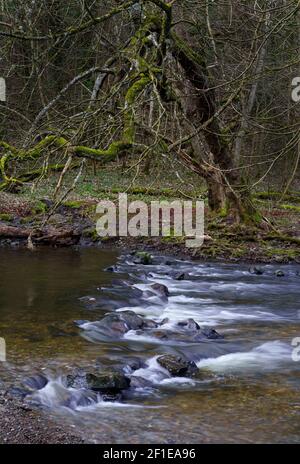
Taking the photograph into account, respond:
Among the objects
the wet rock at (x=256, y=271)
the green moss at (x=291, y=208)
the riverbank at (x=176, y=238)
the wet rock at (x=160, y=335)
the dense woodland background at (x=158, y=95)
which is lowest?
the wet rock at (x=160, y=335)

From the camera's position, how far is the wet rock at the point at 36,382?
220 inches

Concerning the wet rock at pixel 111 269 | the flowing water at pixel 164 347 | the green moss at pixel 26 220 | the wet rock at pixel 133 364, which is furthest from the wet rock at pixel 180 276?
the green moss at pixel 26 220

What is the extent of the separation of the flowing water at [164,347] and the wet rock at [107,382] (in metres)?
0.15

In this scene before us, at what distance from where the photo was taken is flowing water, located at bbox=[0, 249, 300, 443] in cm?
497

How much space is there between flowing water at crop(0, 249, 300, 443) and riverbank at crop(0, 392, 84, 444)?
6.1 inches

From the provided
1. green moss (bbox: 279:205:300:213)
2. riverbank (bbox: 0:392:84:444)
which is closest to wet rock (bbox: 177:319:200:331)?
riverbank (bbox: 0:392:84:444)

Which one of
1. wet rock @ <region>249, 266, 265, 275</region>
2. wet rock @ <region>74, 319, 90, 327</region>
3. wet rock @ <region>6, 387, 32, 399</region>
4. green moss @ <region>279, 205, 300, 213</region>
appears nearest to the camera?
wet rock @ <region>6, 387, 32, 399</region>

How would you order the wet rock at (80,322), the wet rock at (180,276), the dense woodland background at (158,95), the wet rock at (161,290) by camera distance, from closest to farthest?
the wet rock at (80,322) < the dense woodland background at (158,95) < the wet rock at (161,290) < the wet rock at (180,276)

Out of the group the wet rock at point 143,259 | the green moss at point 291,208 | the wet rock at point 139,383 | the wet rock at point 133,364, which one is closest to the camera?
the wet rock at point 139,383

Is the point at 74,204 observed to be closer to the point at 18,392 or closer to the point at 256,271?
the point at 256,271

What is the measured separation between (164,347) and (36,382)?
5.85 feet

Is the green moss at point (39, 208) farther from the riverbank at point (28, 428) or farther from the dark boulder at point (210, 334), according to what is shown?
the riverbank at point (28, 428)

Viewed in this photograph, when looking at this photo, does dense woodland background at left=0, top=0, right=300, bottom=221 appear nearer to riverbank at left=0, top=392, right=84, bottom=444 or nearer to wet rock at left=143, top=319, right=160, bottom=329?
wet rock at left=143, top=319, right=160, bottom=329

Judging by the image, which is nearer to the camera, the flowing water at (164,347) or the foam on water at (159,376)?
the flowing water at (164,347)
